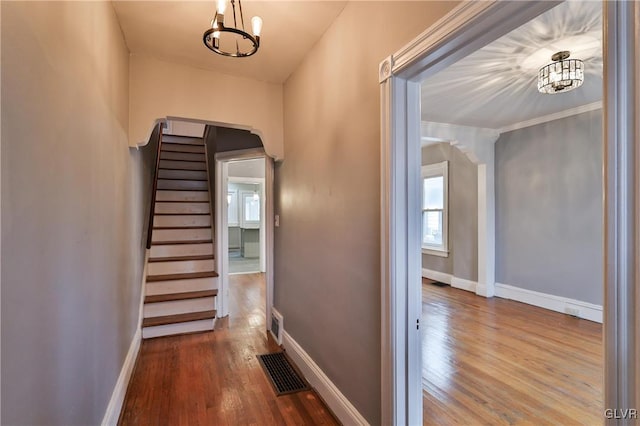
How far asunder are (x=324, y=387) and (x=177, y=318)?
6.63 ft

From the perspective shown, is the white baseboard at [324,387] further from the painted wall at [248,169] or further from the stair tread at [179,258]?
the painted wall at [248,169]

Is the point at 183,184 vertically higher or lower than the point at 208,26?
lower

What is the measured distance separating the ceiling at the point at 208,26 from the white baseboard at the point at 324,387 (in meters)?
2.42

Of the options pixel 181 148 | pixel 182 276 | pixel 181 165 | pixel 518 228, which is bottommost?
pixel 182 276

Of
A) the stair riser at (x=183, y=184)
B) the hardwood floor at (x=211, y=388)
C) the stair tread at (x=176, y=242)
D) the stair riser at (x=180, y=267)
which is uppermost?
the stair riser at (x=183, y=184)

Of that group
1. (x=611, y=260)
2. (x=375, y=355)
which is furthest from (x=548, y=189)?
(x=611, y=260)

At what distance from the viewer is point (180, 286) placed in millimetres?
3656

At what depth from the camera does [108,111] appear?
5.93 ft

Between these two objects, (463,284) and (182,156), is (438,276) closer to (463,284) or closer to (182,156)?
(463,284)

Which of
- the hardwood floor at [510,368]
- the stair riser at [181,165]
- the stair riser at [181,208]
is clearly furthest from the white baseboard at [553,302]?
the stair riser at [181,165]

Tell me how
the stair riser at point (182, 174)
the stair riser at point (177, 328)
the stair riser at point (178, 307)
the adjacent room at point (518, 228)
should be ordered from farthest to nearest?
1. the stair riser at point (182, 174)
2. the stair riser at point (178, 307)
3. the stair riser at point (177, 328)
4. the adjacent room at point (518, 228)

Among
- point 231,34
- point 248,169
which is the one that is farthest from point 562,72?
point 248,169

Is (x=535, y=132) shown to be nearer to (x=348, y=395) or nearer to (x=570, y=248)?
(x=570, y=248)

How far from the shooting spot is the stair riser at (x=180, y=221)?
437 centimetres
